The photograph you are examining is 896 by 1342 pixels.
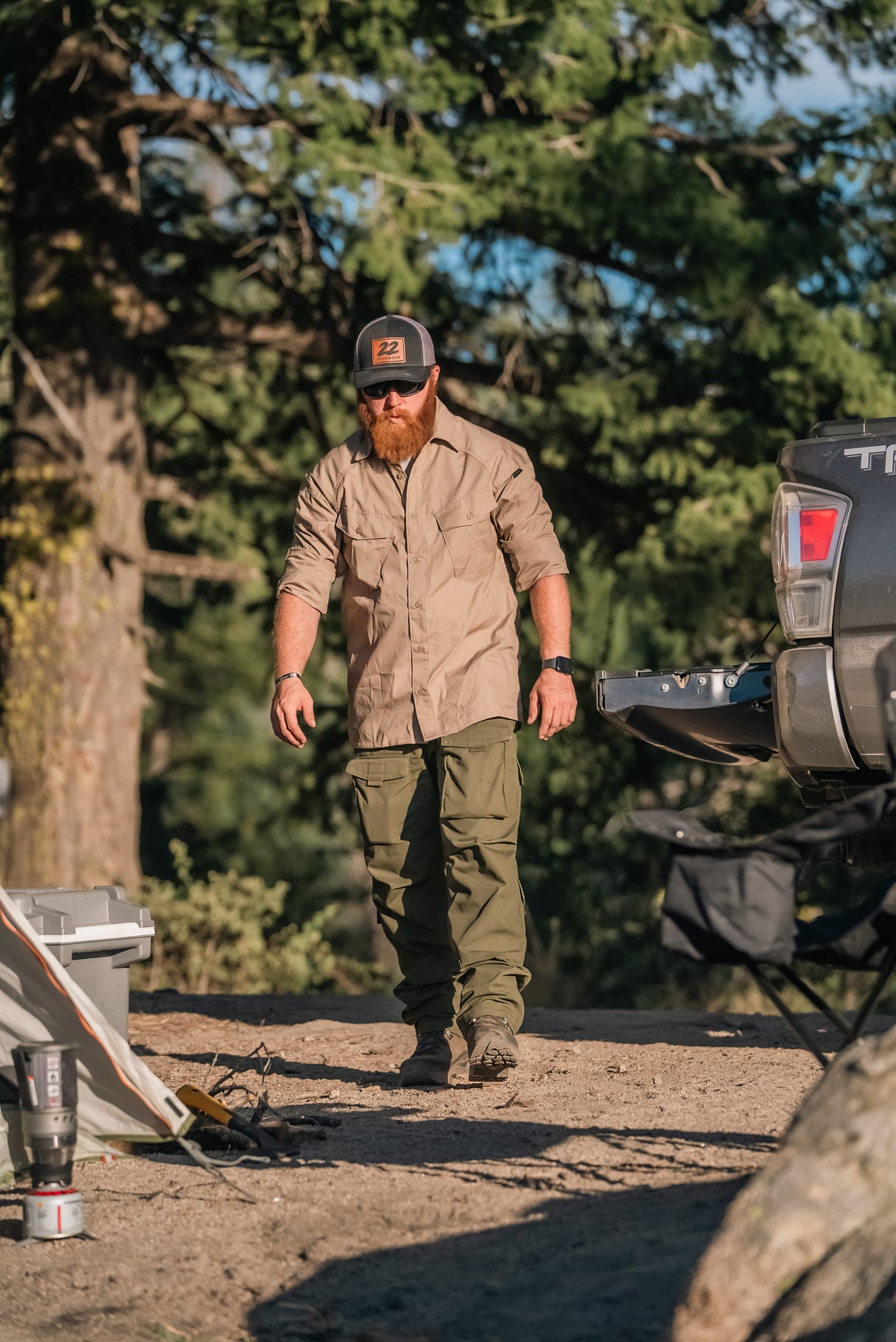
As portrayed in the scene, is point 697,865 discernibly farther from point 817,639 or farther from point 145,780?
point 145,780

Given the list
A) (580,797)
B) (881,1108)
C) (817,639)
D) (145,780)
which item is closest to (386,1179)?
(881,1108)

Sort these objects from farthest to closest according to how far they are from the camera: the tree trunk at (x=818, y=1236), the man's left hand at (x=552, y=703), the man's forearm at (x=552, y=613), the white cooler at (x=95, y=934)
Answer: the man's forearm at (x=552, y=613) < the man's left hand at (x=552, y=703) < the white cooler at (x=95, y=934) < the tree trunk at (x=818, y=1236)

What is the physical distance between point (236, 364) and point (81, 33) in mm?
4960

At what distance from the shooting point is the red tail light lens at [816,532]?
16.3 feet

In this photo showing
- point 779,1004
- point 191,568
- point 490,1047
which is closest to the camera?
point 779,1004

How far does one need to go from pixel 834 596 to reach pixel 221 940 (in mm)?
8211

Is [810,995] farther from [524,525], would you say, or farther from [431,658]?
[524,525]

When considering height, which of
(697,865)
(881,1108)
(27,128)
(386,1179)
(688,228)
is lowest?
(386,1179)

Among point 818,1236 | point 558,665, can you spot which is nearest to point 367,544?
point 558,665

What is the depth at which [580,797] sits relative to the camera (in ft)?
Answer: 48.3

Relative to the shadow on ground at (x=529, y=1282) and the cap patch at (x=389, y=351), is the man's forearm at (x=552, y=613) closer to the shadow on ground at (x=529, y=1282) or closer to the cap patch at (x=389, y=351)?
the cap patch at (x=389, y=351)

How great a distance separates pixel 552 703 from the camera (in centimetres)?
532

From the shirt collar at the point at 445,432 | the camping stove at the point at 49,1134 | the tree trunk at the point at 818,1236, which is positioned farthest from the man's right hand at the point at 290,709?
the tree trunk at the point at 818,1236

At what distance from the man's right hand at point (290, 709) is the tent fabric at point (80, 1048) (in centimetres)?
155
